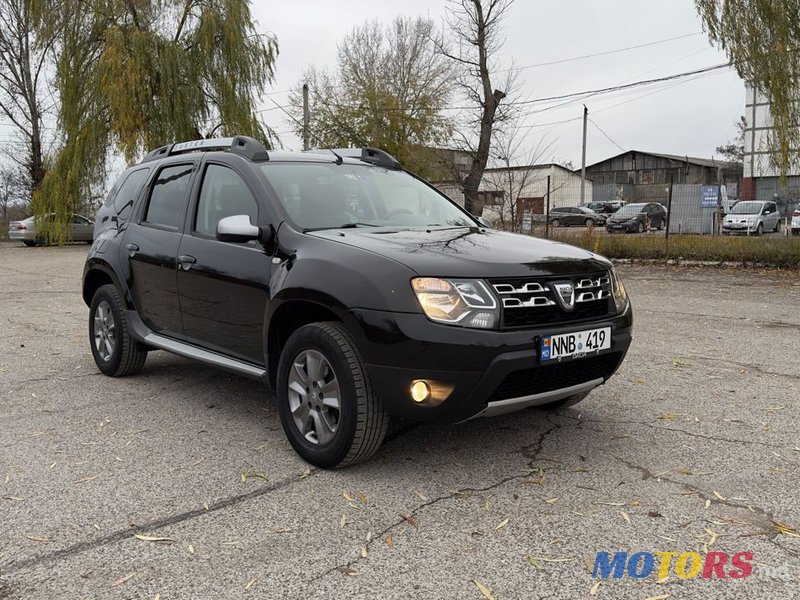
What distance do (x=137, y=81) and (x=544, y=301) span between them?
17842 mm

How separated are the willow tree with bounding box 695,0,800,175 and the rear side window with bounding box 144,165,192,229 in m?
11.9

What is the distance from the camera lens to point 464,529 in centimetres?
285

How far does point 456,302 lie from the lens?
313 centimetres

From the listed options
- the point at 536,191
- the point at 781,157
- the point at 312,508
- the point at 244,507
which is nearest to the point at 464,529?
the point at 312,508

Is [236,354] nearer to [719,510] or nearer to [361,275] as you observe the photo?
[361,275]

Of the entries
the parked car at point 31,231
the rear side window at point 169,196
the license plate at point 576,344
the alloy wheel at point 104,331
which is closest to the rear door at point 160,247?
the rear side window at point 169,196

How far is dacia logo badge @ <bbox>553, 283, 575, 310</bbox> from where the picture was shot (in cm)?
336

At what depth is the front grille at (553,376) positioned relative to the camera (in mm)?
3201

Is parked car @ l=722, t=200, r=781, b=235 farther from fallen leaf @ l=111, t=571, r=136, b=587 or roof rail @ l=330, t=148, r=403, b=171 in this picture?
fallen leaf @ l=111, t=571, r=136, b=587

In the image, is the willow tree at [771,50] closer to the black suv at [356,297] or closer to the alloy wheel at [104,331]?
the black suv at [356,297]

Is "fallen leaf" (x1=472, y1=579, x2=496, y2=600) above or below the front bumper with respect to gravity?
below

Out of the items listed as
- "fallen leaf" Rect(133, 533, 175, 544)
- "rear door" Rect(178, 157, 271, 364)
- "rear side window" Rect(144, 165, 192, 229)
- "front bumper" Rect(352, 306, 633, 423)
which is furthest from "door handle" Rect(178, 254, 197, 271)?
→ "fallen leaf" Rect(133, 533, 175, 544)

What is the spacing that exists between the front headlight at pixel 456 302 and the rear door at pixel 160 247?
218cm

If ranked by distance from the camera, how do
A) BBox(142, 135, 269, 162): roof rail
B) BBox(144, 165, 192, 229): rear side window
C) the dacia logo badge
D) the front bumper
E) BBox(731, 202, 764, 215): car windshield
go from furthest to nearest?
BBox(731, 202, 764, 215): car windshield → BBox(144, 165, 192, 229): rear side window → BBox(142, 135, 269, 162): roof rail → the dacia logo badge → the front bumper
